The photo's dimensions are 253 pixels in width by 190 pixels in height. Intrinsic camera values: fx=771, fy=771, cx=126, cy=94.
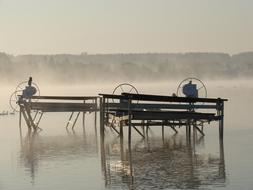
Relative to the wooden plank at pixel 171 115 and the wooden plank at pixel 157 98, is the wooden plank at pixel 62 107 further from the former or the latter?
the wooden plank at pixel 157 98

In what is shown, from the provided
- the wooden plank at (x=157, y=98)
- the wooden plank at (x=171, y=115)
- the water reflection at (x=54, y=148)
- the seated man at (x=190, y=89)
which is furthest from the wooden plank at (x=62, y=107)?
the wooden plank at (x=157, y=98)

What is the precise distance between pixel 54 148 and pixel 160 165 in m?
6.14

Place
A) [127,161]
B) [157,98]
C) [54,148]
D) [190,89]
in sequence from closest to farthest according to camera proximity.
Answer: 1. [127,161]
2. [54,148]
3. [157,98]
4. [190,89]

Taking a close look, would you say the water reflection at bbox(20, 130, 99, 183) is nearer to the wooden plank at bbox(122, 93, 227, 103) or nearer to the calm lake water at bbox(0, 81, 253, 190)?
the calm lake water at bbox(0, 81, 253, 190)

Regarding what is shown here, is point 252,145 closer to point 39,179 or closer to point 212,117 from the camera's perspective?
point 212,117

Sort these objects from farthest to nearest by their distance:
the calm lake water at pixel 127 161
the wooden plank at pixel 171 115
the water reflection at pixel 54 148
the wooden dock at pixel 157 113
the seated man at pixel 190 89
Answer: the seated man at pixel 190 89 → the wooden plank at pixel 171 115 → the wooden dock at pixel 157 113 → the water reflection at pixel 54 148 → the calm lake water at pixel 127 161

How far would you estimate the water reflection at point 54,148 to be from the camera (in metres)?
21.3

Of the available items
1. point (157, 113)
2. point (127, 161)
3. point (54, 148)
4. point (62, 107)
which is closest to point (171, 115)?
point (157, 113)

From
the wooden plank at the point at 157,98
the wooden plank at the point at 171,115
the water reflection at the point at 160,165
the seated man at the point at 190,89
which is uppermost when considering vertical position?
the seated man at the point at 190,89

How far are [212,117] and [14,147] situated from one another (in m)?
6.78

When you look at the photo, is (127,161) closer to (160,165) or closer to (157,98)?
(160,165)

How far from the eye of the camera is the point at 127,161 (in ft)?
68.1

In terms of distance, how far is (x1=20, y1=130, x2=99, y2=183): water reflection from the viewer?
21311 millimetres

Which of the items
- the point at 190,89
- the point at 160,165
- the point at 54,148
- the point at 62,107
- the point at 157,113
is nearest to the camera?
the point at 160,165
